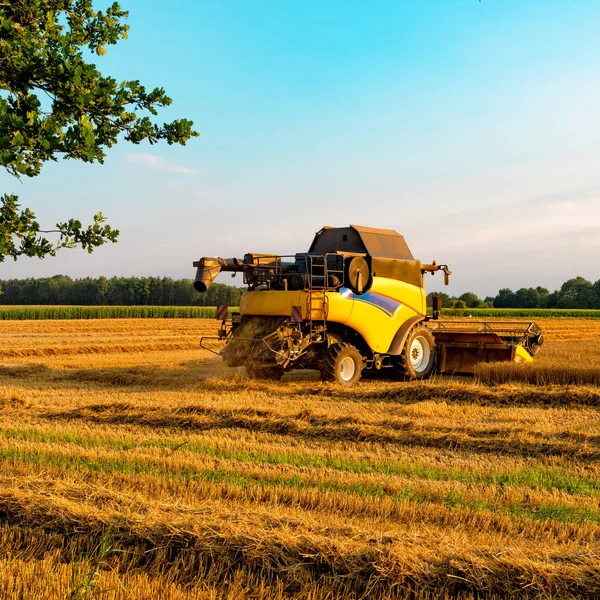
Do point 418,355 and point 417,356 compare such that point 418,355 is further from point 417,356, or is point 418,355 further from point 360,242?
point 360,242

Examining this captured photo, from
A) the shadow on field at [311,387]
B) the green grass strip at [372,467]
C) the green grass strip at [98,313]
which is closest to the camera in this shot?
the green grass strip at [372,467]

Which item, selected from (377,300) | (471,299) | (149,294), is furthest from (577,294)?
(377,300)

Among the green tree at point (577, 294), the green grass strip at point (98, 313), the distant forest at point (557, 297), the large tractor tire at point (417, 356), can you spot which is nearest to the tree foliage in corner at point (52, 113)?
the large tractor tire at point (417, 356)

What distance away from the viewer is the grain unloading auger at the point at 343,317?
37.8 feet

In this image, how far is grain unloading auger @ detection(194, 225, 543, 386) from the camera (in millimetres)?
11516

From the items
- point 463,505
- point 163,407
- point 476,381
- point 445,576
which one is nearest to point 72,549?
point 445,576

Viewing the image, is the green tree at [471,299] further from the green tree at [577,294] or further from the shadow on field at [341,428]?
the shadow on field at [341,428]

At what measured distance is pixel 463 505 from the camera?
203 inches

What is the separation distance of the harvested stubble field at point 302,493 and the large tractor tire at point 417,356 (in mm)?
2028

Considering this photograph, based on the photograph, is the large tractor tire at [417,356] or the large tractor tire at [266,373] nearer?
the large tractor tire at [266,373]

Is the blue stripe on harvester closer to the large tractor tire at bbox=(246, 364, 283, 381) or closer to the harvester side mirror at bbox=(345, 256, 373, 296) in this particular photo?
the harvester side mirror at bbox=(345, 256, 373, 296)

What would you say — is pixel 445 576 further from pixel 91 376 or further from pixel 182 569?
pixel 91 376

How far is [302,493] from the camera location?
5363mm

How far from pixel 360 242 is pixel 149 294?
211 ft
